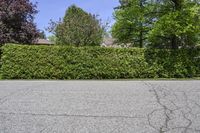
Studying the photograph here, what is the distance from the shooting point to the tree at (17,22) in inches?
909

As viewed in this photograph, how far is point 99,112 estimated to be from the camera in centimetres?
769

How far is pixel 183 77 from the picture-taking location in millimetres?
21328

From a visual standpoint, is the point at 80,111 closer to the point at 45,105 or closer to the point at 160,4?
the point at 45,105

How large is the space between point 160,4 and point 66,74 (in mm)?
9319

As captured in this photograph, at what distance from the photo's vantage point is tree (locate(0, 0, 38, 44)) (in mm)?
23078

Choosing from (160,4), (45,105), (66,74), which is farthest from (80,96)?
(160,4)

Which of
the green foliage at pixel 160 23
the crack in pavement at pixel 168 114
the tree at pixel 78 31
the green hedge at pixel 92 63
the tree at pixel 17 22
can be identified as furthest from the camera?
the tree at pixel 78 31

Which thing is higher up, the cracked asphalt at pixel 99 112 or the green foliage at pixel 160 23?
the green foliage at pixel 160 23

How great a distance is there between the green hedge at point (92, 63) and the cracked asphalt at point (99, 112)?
915 centimetres

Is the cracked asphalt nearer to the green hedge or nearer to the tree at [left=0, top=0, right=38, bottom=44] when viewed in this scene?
the green hedge

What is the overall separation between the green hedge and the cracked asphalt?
9.15 meters

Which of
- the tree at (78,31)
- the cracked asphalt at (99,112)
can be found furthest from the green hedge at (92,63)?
the cracked asphalt at (99,112)

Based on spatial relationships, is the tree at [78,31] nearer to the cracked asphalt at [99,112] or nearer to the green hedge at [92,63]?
the green hedge at [92,63]

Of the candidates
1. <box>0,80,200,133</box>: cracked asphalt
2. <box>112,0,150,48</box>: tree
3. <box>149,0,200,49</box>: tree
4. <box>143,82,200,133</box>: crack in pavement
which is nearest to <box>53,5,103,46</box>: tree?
<box>112,0,150,48</box>: tree
